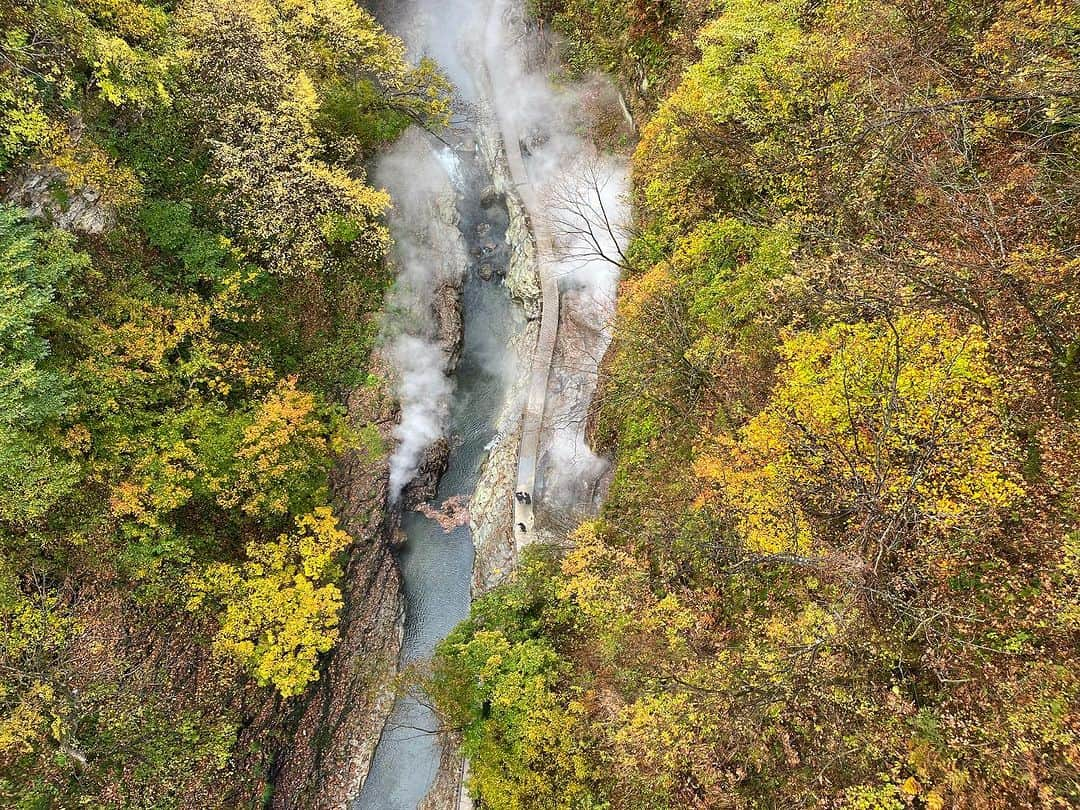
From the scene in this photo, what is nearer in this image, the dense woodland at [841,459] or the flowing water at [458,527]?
the dense woodland at [841,459]

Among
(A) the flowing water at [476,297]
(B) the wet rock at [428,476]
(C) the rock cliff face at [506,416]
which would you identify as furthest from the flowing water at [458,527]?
(C) the rock cliff face at [506,416]

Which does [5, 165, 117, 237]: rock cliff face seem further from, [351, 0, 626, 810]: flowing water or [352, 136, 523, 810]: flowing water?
[352, 136, 523, 810]: flowing water

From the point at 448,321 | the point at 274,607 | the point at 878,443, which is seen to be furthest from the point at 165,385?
the point at 878,443

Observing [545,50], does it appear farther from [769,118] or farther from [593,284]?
[769,118]

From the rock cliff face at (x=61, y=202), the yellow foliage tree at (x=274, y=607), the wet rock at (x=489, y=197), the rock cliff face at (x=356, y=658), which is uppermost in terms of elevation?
the rock cliff face at (x=61, y=202)

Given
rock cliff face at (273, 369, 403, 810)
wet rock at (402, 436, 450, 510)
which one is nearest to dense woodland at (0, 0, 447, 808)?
rock cliff face at (273, 369, 403, 810)

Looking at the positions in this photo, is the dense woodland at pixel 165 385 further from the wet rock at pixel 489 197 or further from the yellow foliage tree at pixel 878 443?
the yellow foliage tree at pixel 878 443

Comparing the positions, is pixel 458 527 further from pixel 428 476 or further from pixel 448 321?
pixel 448 321
